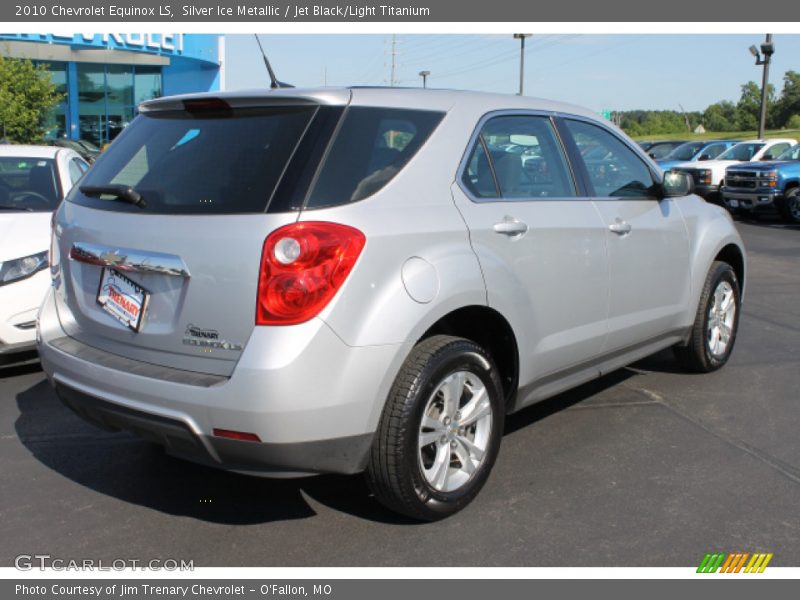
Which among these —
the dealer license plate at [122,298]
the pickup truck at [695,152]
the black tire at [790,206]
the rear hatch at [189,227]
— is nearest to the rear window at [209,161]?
the rear hatch at [189,227]

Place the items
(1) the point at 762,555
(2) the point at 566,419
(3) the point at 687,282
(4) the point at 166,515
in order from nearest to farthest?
(1) the point at 762,555, (4) the point at 166,515, (2) the point at 566,419, (3) the point at 687,282

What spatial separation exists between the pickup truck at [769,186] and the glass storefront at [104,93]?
83.4 ft

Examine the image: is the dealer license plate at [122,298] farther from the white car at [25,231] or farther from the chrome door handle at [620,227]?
the chrome door handle at [620,227]

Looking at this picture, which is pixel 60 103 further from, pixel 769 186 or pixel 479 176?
pixel 479 176

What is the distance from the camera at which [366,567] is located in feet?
10.4

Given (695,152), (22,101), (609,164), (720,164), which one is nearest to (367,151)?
(609,164)

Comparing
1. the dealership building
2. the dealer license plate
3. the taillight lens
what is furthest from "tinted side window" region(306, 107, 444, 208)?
the dealership building

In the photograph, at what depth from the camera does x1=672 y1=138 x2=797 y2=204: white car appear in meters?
20.5

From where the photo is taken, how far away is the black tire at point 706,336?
546 cm

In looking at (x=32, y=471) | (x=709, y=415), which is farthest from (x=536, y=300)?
(x=32, y=471)

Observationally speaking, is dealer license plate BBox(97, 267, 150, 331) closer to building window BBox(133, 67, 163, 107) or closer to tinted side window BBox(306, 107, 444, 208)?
tinted side window BBox(306, 107, 444, 208)

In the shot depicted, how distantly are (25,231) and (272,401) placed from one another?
3566mm

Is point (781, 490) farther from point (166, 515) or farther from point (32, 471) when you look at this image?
point (32, 471)

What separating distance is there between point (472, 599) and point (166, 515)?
144 cm
